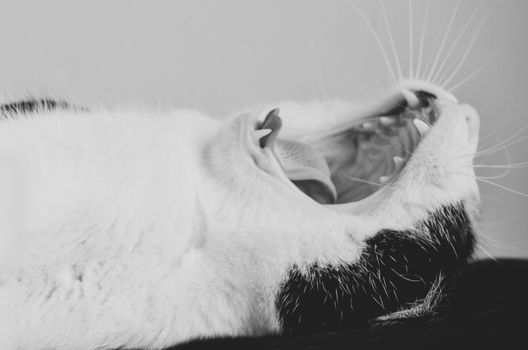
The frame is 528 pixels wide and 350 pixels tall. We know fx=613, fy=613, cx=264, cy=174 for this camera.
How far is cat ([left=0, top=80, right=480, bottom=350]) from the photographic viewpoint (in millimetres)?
778

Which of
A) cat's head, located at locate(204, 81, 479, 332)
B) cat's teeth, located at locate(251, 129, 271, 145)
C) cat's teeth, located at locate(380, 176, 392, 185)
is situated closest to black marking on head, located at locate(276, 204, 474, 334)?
cat's head, located at locate(204, 81, 479, 332)

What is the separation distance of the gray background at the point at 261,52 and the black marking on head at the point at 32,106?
0.24 meters

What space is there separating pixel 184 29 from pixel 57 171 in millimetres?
679

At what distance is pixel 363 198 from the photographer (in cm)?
102

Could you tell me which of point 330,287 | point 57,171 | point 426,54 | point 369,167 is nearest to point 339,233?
point 330,287

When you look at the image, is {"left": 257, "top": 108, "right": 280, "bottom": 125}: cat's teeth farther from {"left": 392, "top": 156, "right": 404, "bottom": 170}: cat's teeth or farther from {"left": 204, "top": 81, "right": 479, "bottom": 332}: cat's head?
{"left": 392, "top": 156, "right": 404, "bottom": 170}: cat's teeth

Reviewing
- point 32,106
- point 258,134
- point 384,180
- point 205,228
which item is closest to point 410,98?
point 384,180

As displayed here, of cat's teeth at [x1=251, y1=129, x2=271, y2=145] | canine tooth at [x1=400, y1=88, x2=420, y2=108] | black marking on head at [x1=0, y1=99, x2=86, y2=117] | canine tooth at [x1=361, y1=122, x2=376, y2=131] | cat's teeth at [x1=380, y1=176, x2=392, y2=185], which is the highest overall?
black marking on head at [x1=0, y1=99, x2=86, y2=117]

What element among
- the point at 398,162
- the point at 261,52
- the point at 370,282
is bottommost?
the point at 370,282

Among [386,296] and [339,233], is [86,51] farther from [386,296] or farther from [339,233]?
[386,296]

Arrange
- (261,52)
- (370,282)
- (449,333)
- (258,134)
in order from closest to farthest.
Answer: (449,333)
(370,282)
(258,134)
(261,52)

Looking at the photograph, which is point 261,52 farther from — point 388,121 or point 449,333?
point 449,333

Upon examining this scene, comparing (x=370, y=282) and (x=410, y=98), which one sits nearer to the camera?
(x=370, y=282)

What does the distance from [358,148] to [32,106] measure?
55cm
